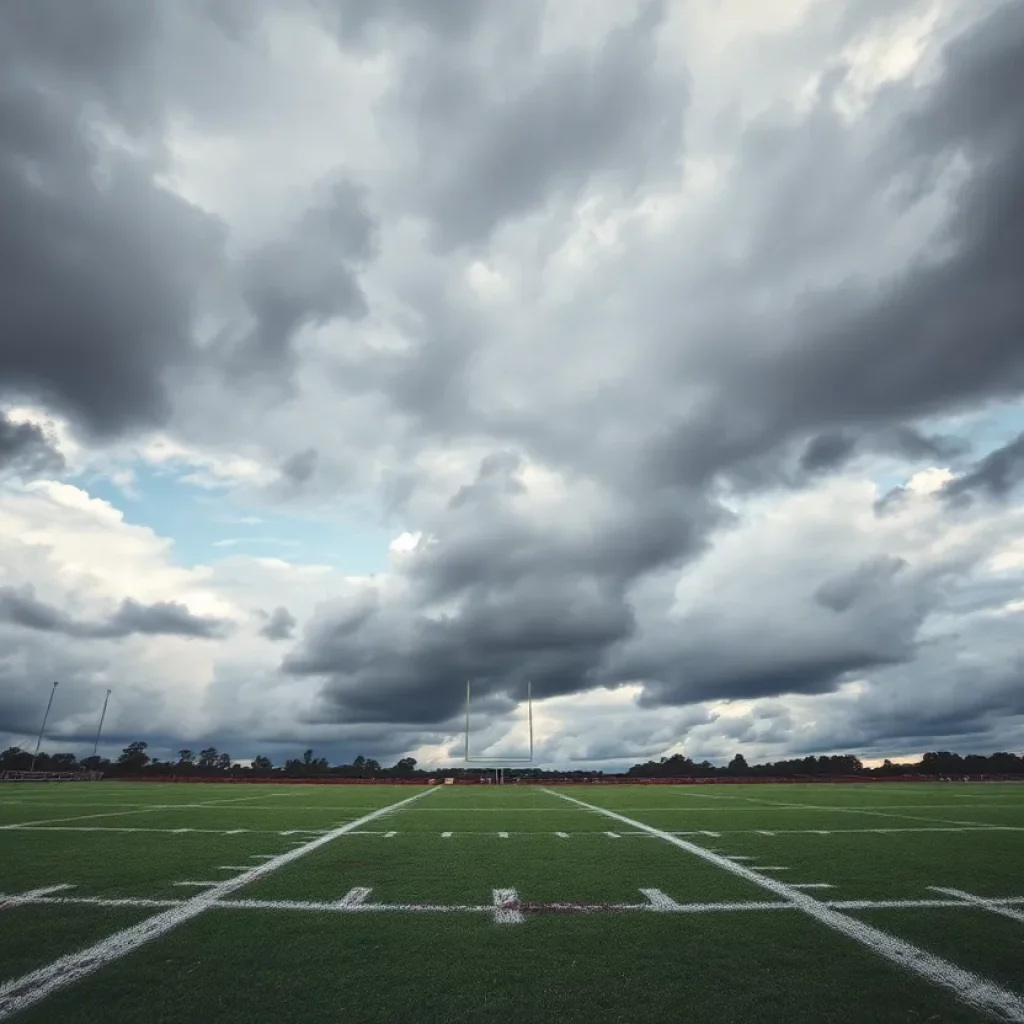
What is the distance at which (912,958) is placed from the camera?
4379mm

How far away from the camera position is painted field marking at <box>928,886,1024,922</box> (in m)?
5.50

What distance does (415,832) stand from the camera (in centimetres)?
1189

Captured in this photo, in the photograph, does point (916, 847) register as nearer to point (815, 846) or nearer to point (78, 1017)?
point (815, 846)

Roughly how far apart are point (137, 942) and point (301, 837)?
6.62m

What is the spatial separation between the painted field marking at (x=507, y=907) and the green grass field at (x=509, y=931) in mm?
30

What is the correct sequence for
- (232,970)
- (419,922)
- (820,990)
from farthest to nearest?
(419,922) < (232,970) < (820,990)

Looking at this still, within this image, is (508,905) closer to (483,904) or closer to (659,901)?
(483,904)

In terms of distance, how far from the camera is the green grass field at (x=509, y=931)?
3.62 meters

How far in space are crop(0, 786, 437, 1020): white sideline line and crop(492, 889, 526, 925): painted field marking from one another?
97.4 inches

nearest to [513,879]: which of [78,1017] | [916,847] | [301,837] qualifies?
[78,1017]

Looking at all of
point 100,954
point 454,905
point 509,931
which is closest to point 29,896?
point 100,954

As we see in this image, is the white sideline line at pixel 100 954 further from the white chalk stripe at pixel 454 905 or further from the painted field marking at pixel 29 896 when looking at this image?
the painted field marking at pixel 29 896

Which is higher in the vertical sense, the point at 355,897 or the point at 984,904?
the point at 355,897

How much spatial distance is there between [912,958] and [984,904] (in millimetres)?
2229
